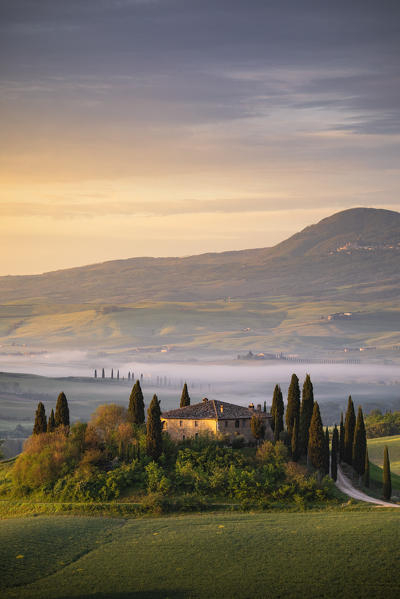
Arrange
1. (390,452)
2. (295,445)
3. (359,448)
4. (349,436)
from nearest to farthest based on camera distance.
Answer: (295,445), (359,448), (349,436), (390,452)

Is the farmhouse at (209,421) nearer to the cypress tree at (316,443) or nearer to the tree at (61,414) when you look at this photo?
the cypress tree at (316,443)

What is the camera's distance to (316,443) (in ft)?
285

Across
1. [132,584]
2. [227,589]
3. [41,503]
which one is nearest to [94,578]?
[132,584]

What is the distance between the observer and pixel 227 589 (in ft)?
165

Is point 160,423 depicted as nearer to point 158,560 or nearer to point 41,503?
point 41,503

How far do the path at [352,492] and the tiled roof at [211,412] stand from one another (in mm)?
11511

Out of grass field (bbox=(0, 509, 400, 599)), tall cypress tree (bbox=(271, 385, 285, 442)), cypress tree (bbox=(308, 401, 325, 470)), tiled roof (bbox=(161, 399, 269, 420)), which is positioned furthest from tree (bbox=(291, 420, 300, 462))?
grass field (bbox=(0, 509, 400, 599))

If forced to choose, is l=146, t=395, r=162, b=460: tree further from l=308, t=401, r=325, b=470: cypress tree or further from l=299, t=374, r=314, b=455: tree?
l=308, t=401, r=325, b=470: cypress tree

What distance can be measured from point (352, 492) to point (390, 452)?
5096 centimetres

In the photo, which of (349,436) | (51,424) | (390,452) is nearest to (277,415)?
(349,436)

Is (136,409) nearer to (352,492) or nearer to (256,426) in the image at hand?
(256,426)

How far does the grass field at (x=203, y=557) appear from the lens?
50312mm

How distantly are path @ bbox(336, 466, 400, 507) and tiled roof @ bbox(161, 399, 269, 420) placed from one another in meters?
11.5

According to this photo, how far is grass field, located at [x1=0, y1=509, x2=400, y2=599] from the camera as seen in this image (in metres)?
50.3
